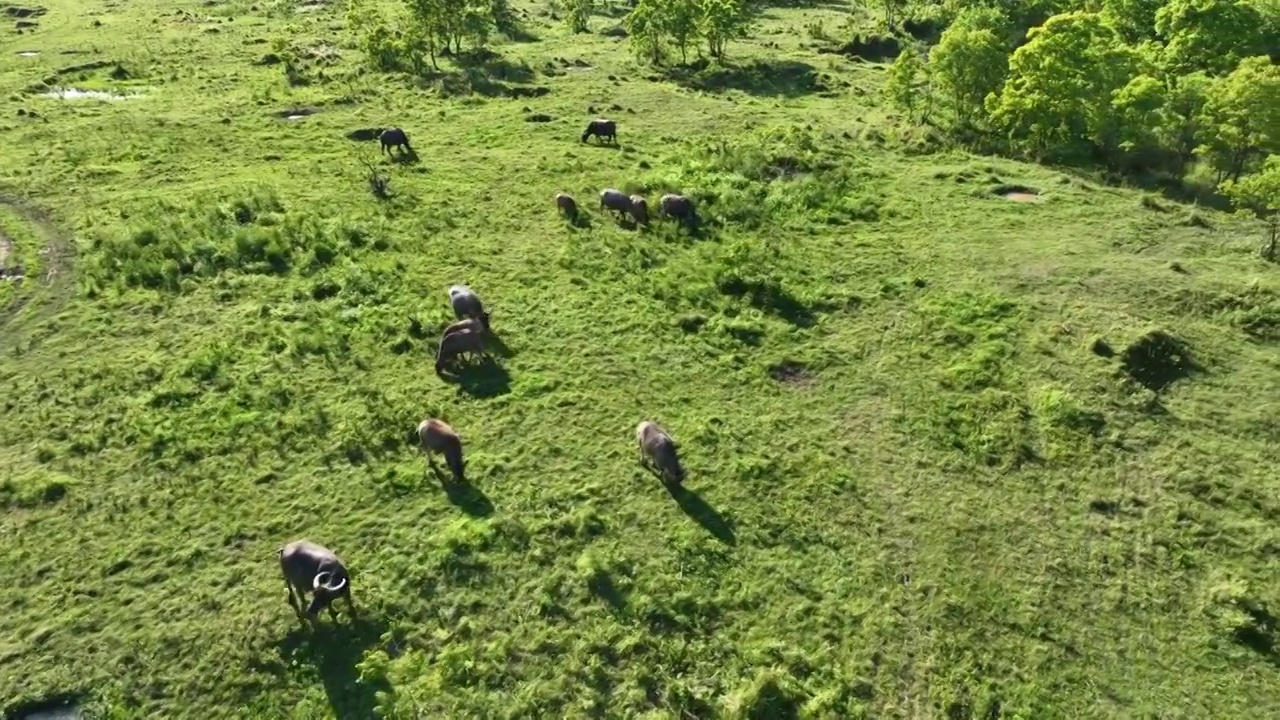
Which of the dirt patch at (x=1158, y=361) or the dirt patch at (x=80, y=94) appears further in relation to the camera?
the dirt patch at (x=80, y=94)

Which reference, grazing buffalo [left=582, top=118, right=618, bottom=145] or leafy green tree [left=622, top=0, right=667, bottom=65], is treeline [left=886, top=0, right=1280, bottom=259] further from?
leafy green tree [left=622, top=0, right=667, bottom=65]

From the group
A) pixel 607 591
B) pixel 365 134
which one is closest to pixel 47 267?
pixel 365 134

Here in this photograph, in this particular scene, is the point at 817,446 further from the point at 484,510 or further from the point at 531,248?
the point at 531,248

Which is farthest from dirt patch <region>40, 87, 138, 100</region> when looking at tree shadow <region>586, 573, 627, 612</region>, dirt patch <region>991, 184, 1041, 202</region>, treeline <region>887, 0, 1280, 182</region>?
dirt patch <region>991, 184, 1041, 202</region>

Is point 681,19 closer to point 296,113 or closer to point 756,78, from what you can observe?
point 756,78

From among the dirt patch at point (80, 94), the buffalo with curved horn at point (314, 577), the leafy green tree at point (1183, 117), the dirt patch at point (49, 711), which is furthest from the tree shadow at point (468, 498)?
the dirt patch at point (80, 94)

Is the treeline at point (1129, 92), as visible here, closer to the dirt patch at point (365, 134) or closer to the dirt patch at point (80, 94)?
the dirt patch at point (365, 134)

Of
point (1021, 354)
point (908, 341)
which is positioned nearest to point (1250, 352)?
point (1021, 354)
